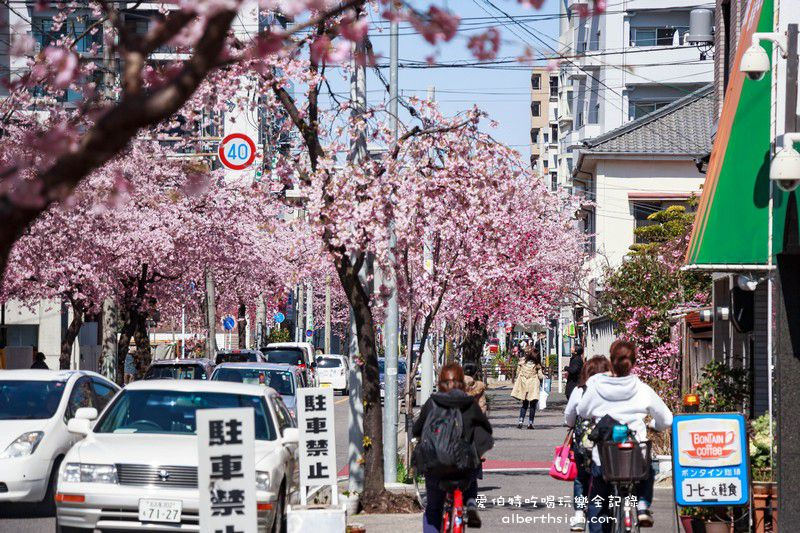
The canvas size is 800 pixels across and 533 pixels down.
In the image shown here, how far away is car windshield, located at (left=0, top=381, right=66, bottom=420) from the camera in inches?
590

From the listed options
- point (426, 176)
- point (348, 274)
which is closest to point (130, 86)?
point (348, 274)

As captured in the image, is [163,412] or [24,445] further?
[24,445]

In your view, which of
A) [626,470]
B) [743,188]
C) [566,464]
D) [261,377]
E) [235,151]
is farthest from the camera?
[235,151]

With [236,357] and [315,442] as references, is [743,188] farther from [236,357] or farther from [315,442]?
[236,357]

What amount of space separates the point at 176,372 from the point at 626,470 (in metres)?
17.7

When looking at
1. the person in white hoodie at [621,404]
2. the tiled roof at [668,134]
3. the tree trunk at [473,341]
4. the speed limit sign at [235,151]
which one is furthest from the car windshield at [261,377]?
the tiled roof at [668,134]

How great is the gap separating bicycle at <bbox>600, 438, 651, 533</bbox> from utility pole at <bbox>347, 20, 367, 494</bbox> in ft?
17.9

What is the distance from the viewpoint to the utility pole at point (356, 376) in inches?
603

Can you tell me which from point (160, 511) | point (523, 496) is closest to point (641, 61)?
point (523, 496)

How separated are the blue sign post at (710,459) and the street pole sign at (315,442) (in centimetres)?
308

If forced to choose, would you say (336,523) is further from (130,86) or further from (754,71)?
(130,86)

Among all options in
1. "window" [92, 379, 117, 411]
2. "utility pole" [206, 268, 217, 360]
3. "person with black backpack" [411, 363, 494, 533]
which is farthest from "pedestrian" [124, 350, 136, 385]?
"person with black backpack" [411, 363, 494, 533]

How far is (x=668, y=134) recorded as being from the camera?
49781mm

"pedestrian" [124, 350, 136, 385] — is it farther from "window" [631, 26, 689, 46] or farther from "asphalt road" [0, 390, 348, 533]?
"window" [631, 26, 689, 46]
